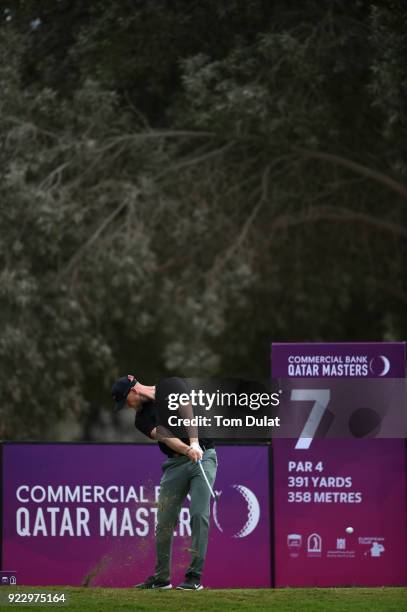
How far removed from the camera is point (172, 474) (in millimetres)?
8805

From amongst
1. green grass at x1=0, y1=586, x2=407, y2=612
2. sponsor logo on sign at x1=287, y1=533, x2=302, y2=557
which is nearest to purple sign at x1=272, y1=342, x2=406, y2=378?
sponsor logo on sign at x1=287, y1=533, x2=302, y2=557

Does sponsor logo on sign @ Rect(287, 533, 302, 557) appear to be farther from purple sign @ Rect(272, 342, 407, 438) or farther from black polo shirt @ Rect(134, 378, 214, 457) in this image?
black polo shirt @ Rect(134, 378, 214, 457)

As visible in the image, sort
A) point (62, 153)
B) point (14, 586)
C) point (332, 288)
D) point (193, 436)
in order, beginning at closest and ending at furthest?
point (193, 436), point (14, 586), point (62, 153), point (332, 288)

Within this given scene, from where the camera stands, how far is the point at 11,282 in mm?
18234

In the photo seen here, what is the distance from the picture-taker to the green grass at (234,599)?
801 cm

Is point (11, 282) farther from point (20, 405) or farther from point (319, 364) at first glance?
A: point (319, 364)

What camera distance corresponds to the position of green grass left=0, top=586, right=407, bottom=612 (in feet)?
26.3

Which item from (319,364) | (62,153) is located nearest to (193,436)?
(319,364)

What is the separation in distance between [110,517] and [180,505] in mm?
749

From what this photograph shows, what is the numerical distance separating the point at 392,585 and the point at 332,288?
1523 cm

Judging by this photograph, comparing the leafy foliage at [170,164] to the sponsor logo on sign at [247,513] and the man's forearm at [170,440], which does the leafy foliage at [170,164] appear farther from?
the man's forearm at [170,440]

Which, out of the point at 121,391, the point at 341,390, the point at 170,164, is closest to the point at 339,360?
the point at 341,390

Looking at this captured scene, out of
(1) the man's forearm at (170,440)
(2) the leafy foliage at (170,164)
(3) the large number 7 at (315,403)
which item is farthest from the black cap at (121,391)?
(2) the leafy foliage at (170,164)

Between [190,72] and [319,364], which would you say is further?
[190,72]
